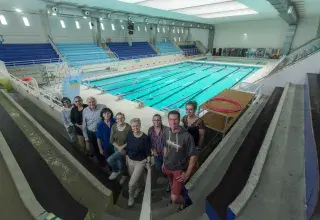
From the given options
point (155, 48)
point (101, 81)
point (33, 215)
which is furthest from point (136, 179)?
point (155, 48)

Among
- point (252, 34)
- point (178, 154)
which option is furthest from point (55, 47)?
point (252, 34)

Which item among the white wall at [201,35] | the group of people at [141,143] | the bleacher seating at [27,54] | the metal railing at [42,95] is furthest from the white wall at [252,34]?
the metal railing at [42,95]

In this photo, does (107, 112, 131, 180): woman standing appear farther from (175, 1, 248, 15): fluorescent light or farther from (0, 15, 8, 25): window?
(0, 15, 8, 25): window

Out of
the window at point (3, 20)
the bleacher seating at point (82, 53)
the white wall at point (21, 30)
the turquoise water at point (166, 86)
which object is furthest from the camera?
the bleacher seating at point (82, 53)

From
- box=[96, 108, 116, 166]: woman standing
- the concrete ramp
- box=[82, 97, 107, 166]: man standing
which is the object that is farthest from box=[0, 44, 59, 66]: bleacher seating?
the concrete ramp

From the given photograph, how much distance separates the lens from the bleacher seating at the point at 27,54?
959 cm

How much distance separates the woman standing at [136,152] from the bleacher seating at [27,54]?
1080cm

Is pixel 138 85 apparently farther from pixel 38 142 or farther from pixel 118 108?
pixel 38 142

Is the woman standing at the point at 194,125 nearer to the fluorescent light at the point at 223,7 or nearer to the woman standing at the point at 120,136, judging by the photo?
the woman standing at the point at 120,136

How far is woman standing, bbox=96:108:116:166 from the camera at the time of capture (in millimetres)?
2529

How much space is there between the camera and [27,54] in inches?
415

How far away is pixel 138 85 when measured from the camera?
9961 millimetres

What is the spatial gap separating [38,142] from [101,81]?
27.9 feet

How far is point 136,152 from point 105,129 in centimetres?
73
